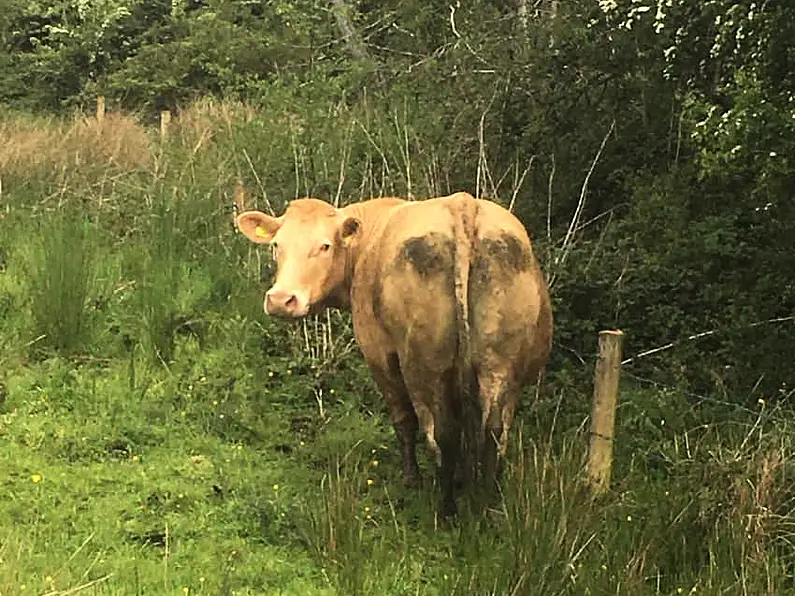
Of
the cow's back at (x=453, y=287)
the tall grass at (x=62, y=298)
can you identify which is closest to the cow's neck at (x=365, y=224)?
the cow's back at (x=453, y=287)

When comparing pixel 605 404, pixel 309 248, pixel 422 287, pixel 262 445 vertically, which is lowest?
pixel 262 445

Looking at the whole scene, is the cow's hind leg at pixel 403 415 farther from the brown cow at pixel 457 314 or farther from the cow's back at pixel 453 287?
the cow's back at pixel 453 287

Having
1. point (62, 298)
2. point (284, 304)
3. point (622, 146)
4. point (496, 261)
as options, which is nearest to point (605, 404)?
point (496, 261)

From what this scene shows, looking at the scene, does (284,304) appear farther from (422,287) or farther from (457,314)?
(457,314)

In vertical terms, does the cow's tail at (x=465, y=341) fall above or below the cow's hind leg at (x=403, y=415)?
above

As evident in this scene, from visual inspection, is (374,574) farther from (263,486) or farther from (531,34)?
(531,34)

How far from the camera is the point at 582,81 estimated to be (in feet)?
29.1

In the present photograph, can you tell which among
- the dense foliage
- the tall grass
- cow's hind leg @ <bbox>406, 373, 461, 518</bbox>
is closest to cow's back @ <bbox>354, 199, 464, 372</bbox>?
cow's hind leg @ <bbox>406, 373, 461, 518</bbox>

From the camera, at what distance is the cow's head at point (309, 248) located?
17.5ft

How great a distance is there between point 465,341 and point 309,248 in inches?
46.6

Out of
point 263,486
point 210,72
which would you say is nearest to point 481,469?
point 263,486

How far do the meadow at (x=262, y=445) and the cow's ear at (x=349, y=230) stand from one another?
4.10 feet

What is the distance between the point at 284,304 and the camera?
203 inches

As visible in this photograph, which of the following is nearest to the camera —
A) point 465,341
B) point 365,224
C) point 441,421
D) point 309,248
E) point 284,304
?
point 465,341
